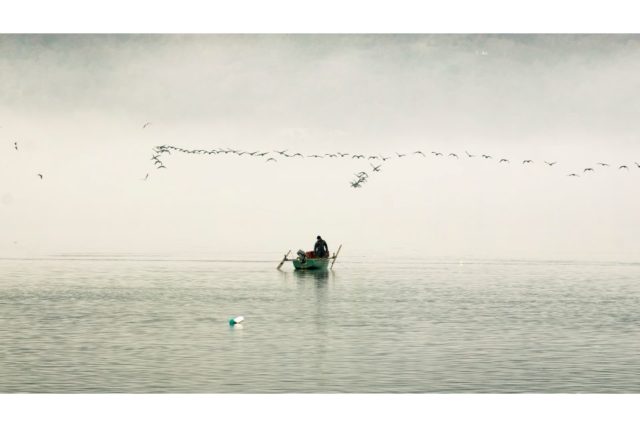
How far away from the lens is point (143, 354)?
1390 centimetres

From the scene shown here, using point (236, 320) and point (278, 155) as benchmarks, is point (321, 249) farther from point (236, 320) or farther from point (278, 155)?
point (236, 320)

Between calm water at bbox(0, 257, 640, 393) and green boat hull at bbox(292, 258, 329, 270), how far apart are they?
2.11 ft

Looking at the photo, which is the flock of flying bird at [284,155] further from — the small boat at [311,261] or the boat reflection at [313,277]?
the small boat at [311,261]

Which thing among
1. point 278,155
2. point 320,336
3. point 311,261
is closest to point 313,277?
point 311,261

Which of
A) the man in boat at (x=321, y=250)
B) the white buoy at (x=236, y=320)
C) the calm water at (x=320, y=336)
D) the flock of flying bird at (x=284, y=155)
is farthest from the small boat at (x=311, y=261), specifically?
the white buoy at (x=236, y=320)

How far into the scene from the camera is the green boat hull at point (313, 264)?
102ft

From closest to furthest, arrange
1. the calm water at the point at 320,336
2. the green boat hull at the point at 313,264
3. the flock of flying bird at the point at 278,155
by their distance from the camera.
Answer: the calm water at the point at 320,336
the flock of flying bird at the point at 278,155
the green boat hull at the point at 313,264

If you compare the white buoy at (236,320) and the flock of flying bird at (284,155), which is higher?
the flock of flying bird at (284,155)

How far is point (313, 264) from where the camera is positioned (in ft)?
104

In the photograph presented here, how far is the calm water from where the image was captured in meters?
12.0

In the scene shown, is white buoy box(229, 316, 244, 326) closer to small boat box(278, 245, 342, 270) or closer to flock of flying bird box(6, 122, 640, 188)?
flock of flying bird box(6, 122, 640, 188)

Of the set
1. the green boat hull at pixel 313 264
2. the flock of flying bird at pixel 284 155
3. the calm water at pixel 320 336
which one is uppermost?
the green boat hull at pixel 313 264

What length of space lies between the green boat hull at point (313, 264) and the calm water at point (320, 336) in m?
0.64
